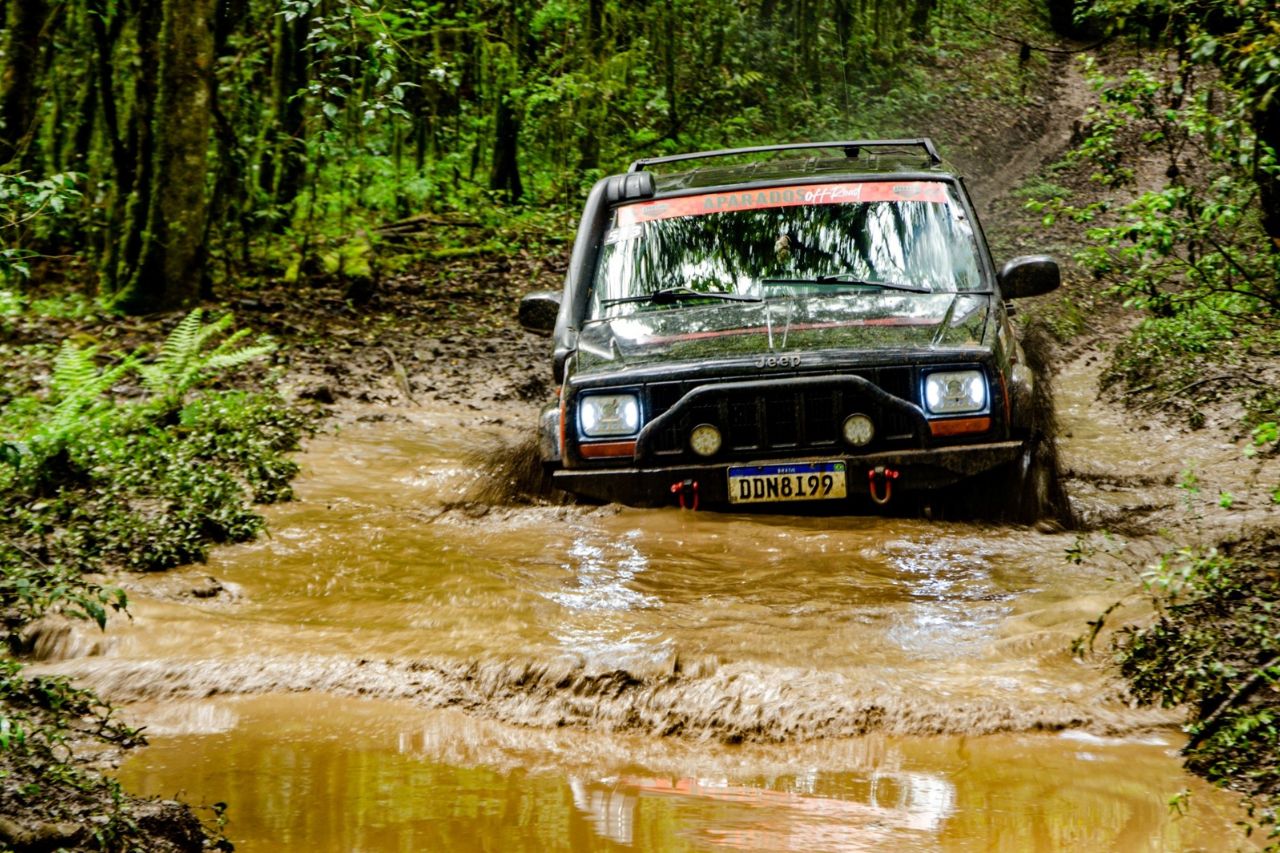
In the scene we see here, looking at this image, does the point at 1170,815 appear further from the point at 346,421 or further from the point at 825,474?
the point at 346,421

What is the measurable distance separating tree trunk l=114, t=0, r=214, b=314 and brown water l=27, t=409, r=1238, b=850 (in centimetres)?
597

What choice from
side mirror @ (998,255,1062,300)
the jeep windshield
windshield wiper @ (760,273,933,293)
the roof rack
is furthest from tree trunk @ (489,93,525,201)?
side mirror @ (998,255,1062,300)

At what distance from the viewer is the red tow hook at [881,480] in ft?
16.3

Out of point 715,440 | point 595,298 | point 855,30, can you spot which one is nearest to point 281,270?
point 595,298

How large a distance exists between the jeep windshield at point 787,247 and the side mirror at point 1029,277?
0.48 ft

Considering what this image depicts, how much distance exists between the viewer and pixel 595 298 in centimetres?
605

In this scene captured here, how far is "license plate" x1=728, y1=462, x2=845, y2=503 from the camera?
5.00m

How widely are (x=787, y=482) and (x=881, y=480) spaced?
0.37 m

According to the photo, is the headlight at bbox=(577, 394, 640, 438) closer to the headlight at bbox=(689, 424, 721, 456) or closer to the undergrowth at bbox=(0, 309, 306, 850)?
the headlight at bbox=(689, 424, 721, 456)

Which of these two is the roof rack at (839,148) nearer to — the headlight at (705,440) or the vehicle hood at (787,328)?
the vehicle hood at (787,328)

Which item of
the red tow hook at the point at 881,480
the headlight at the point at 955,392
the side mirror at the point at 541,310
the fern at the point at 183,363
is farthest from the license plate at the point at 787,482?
the fern at the point at 183,363

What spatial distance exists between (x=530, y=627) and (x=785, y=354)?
1.51m

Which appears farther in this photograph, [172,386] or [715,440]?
[172,386]

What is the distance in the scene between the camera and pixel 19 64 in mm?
12469
